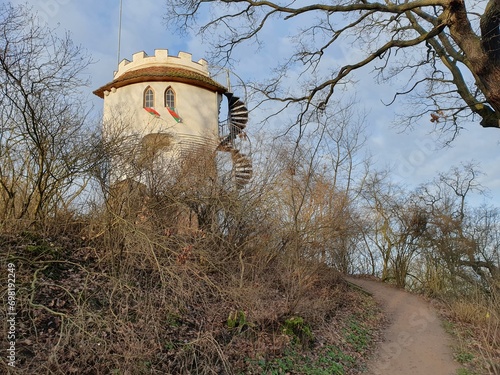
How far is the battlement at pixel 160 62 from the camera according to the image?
2244 cm

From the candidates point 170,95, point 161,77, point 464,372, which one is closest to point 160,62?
point 161,77

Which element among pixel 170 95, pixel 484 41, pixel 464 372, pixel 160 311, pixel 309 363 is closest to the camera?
pixel 484 41

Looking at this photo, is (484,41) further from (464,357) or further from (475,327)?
(475,327)

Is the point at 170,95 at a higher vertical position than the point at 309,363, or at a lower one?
higher

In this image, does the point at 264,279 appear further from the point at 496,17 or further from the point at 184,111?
the point at 184,111

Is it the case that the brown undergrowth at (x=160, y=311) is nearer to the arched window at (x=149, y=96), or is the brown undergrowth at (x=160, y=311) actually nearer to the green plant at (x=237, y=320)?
the green plant at (x=237, y=320)

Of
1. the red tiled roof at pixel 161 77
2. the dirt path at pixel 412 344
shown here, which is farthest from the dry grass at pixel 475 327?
the red tiled roof at pixel 161 77

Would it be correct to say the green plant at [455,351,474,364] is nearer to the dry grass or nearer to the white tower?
the dry grass

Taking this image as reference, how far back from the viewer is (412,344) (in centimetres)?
1134

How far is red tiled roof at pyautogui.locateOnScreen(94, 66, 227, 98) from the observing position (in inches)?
838

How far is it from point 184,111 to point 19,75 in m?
14.3

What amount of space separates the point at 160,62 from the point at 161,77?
148 centimetres

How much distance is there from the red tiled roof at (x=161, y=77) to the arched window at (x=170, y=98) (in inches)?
22.2

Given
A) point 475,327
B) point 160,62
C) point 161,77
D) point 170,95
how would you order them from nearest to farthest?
1. point 475,327
2. point 161,77
3. point 170,95
4. point 160,62
